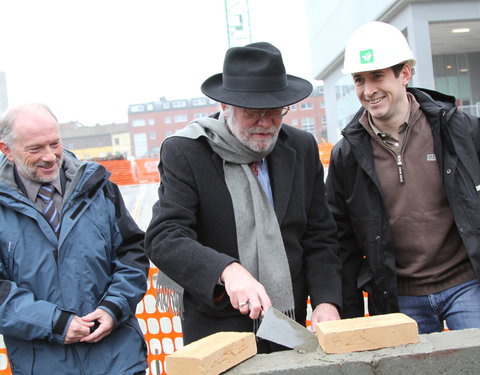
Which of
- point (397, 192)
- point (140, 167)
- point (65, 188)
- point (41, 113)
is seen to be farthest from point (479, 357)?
point (140, 167)

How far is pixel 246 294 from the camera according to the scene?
201 cm

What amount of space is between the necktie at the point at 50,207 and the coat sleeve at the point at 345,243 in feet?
5.02

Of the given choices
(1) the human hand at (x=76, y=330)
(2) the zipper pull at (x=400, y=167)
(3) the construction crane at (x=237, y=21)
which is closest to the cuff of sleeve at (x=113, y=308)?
(1) the human hand at (x=76, y=330)

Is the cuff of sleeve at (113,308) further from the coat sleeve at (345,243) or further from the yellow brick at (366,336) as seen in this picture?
the coat sleeve at (345,243)

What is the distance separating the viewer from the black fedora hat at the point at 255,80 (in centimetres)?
232

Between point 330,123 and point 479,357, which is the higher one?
point 330,123

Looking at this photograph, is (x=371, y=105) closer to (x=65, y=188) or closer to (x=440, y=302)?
(x=440, y=302)

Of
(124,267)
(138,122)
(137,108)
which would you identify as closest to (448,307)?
(124,267)

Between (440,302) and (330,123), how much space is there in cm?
3285

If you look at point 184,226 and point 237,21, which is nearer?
point 184,226

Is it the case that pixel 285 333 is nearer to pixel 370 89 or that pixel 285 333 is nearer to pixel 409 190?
pixel 409 190

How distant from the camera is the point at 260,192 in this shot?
8.07 ft

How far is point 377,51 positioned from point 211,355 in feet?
6.22

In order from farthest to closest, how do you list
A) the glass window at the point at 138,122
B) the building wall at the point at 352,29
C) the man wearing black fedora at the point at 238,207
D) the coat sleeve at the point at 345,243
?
the glass window at the point at 138,122 < the building wall at the point at 352,29 < the coat sleeve at the point at 345,243 < the man wearing black fedora at the point at 238,207
